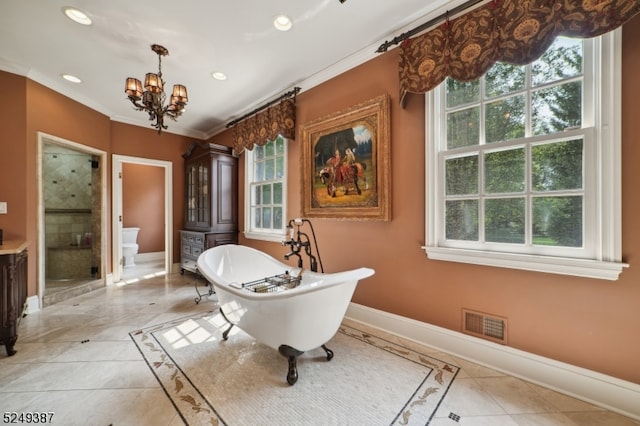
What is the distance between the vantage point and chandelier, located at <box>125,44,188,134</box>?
2094 millimetres

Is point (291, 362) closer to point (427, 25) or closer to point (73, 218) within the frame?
point (427, 25)

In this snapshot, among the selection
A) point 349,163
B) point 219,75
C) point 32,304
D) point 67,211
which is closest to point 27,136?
point 32,304

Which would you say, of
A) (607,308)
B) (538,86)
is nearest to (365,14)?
(538,86)

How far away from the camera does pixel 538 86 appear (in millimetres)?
1579

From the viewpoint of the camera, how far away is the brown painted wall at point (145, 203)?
543cm

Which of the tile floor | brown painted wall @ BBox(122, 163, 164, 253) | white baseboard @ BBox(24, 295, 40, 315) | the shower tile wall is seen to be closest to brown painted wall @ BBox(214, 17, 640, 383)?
the tile floor

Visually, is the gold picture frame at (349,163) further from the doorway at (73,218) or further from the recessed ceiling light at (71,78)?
the doorway at (73,218)

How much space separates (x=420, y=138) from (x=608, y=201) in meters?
1.15

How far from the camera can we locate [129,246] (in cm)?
475

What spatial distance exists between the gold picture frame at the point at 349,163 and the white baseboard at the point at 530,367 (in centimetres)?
97

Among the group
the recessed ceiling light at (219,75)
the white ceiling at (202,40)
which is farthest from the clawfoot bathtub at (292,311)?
the recessed ceiling light at (219,75)

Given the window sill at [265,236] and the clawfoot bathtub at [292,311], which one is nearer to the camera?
the clawfoot bathtub at [292,311]

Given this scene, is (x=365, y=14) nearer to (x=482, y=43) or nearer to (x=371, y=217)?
(x=482, y=43)

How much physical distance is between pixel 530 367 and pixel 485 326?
0.99 feet
